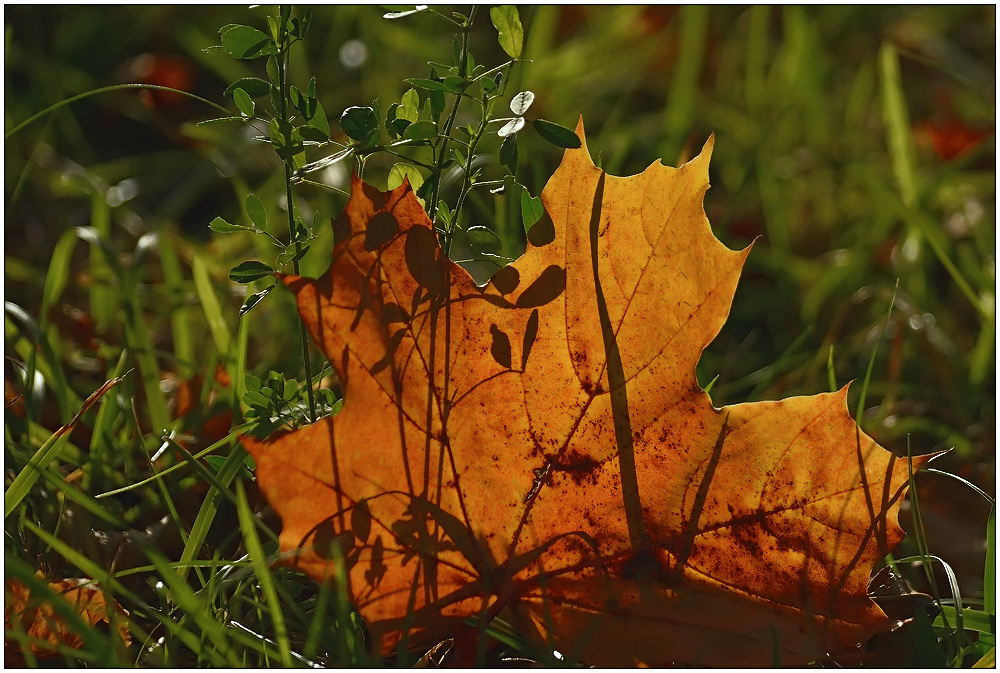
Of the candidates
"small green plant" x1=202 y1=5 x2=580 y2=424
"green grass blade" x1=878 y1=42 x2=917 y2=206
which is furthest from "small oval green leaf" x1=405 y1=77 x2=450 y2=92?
"green grass blade" x1=878 y1=42 x2=917 y2=206

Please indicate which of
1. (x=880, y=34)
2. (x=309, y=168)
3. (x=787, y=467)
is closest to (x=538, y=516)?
(x=787, y=467)

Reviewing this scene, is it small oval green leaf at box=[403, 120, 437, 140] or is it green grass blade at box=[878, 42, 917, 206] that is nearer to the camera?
small oval green leaf at box=[403, 120, 437, 140]

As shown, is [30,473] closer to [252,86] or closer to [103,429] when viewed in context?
[103,429]

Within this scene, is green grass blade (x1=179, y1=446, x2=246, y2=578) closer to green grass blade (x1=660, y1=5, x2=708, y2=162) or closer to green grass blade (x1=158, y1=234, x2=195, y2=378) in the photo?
green grass blade (x1=158, y1=234, x2=195, y2=378)

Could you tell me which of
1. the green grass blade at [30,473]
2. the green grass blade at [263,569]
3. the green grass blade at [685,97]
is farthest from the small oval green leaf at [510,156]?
the green grass blade at [685,97]

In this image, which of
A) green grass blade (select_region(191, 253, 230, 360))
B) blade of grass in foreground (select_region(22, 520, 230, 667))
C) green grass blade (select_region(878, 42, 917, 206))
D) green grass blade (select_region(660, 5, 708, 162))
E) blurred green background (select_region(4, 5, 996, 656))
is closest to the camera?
blade of grass in foreground (select_region(22, 520, 230, 667))

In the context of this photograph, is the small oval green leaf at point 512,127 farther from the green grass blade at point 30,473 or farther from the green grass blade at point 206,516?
the green grass blade at point 30,473

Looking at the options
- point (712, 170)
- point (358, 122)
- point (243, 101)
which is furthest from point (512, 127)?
point (712, 170)
